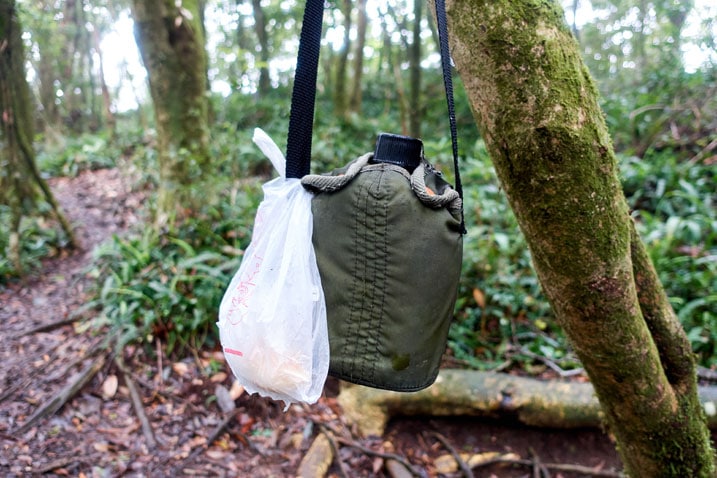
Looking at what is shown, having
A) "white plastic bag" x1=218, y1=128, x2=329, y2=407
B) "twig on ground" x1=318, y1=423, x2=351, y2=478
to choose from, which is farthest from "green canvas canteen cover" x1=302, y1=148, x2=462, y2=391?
"twig on ground" x1=318, y1=423, x2=351, y2=478

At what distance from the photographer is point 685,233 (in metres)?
4.52

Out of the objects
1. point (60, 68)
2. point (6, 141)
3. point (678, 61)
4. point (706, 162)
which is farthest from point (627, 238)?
point (60, 68)

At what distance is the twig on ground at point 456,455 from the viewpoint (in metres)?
3.17

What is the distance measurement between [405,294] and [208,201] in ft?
13.5

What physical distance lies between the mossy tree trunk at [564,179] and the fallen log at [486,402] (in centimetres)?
210

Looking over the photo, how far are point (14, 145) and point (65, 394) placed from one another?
3193 millimetres

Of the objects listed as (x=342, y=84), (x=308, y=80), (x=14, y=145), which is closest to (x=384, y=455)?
(x=308, y=80)

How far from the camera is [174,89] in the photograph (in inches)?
195

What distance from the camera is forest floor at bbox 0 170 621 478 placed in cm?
281

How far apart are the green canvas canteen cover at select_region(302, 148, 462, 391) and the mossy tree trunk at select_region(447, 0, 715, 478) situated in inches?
7.9

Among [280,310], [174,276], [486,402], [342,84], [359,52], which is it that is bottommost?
[486,402]

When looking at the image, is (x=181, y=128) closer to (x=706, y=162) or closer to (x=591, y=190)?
(x=591, y=190)

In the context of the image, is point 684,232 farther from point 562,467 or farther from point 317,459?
point 317,459

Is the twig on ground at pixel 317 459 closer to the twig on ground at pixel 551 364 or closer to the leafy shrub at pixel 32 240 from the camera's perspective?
the twig on ground at pixel 551 364
